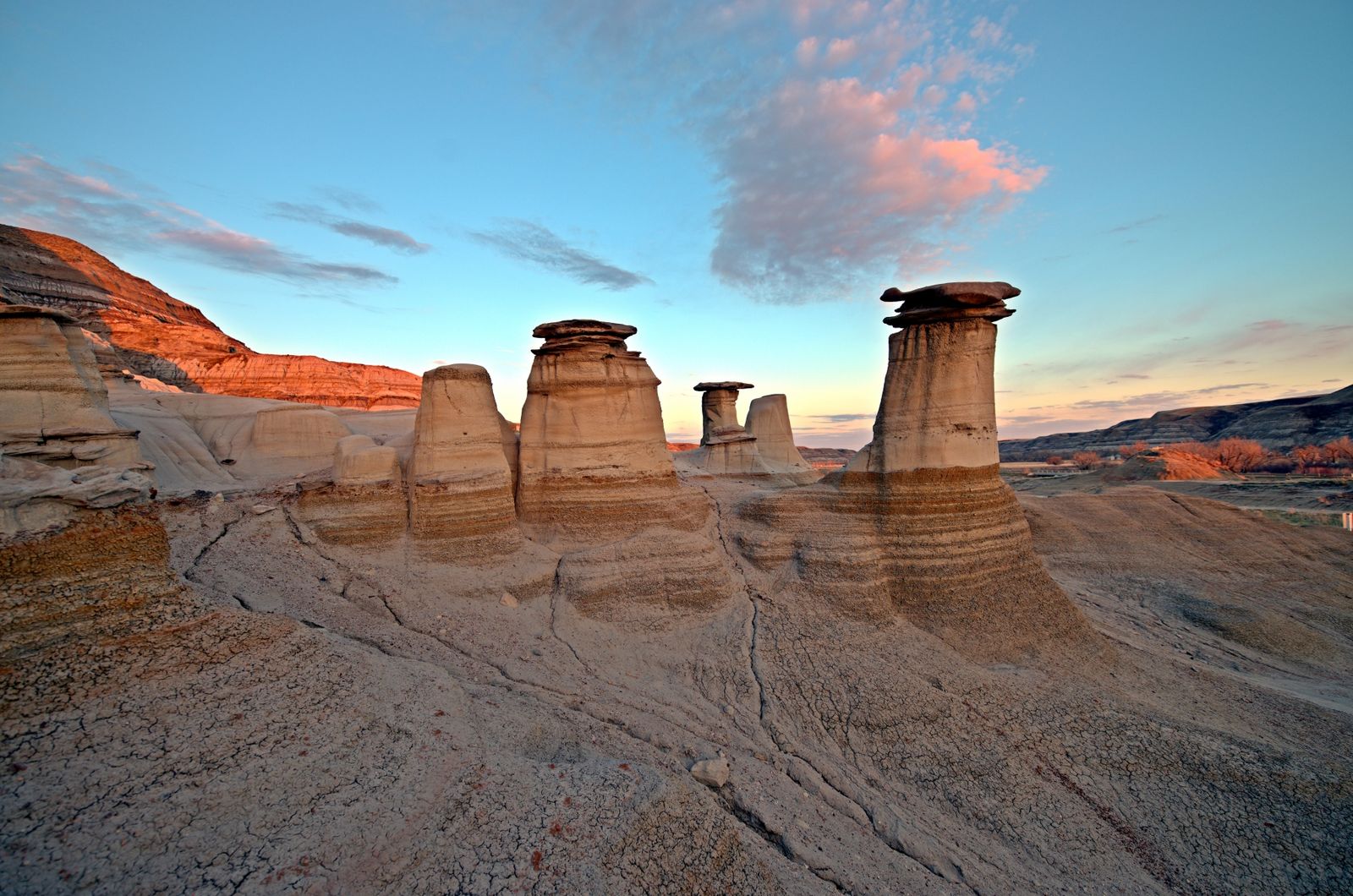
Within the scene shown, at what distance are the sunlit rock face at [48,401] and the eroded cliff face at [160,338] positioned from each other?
51.6 feet

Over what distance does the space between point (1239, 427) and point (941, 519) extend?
52.3 metres

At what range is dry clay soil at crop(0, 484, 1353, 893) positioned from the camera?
3.36m

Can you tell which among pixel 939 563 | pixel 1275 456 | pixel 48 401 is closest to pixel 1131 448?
pixel 1275 456

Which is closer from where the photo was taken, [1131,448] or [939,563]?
[939,563]

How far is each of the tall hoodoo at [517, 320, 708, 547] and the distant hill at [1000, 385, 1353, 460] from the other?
48.9m

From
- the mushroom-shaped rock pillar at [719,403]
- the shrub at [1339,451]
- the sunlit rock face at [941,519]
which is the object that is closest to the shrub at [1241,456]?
the shrub at [1339,451]

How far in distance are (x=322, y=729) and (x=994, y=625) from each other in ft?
28.8

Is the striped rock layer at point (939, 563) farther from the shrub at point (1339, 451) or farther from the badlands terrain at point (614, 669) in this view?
the shrub at point (1339, 451)

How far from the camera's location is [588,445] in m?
10.0

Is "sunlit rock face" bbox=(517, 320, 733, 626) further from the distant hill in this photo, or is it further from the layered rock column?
the distant hill

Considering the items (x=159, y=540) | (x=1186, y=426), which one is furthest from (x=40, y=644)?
(x=1186, y=426)

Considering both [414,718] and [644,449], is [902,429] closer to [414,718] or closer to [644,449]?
[644,449]

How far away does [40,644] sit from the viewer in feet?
12.8

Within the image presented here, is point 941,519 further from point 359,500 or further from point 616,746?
point 359,500
